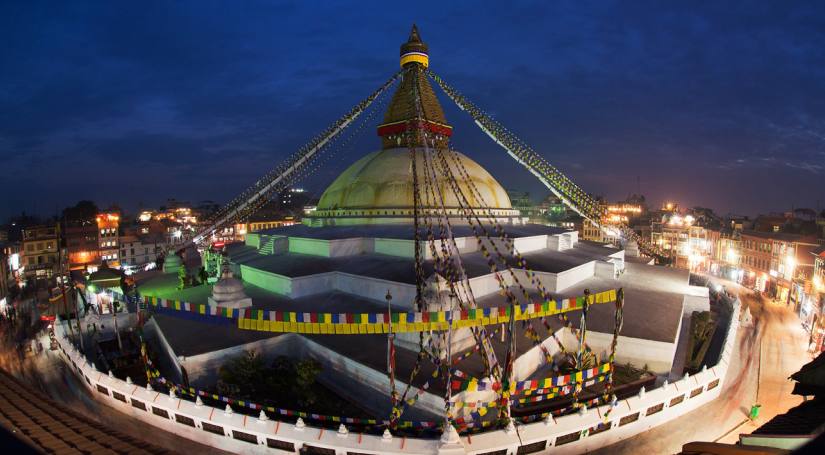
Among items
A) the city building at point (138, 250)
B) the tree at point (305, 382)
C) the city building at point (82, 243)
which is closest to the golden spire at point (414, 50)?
the tree at point (305, 382)

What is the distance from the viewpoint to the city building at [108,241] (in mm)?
40938

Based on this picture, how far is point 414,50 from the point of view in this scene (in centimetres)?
2283

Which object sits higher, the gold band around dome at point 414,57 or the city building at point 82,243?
the gold band around dome at point 414,57

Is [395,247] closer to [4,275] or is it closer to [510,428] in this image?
[510,428]

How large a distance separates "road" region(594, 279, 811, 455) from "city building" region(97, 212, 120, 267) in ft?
168

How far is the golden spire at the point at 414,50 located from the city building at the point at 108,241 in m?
40.8

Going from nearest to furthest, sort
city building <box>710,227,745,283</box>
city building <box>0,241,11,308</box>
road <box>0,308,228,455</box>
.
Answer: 1. road <box>0,308,228,455</box>
2. city building <box>0,241,11,308</box>
3. city building <box>710,227,745,283</box>

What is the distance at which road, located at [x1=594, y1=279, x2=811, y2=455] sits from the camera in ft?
29.8

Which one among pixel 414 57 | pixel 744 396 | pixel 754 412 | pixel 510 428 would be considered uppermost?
pixel 414 57

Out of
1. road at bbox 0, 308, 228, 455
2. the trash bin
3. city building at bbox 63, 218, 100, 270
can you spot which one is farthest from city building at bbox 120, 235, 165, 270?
the trash bin

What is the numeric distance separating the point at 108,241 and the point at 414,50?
4185 centimetres

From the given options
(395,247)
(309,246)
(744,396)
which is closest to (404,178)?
(395,247)

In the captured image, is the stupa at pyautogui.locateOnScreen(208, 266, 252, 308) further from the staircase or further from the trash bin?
the trash bin

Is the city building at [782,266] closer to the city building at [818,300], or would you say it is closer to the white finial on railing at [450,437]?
the city building at [818,300]
